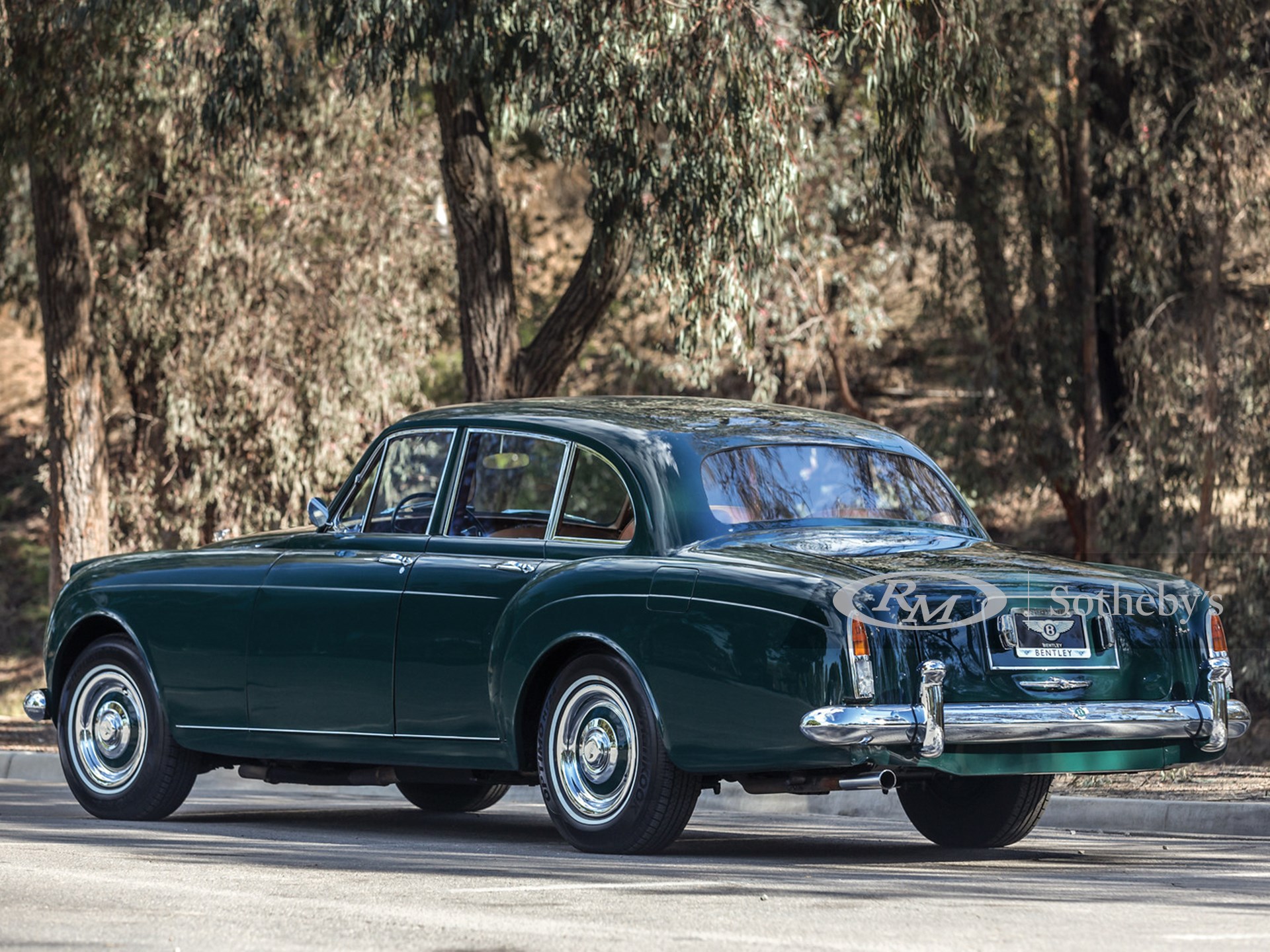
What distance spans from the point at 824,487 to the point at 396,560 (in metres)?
1.91

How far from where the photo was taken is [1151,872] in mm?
7727

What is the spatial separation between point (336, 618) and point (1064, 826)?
12.8 feet

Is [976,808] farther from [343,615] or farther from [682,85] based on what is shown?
[682,85]

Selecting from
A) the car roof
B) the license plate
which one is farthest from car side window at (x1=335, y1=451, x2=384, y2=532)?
the license plate

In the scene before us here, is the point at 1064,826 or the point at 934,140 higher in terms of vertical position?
the point at 934,140

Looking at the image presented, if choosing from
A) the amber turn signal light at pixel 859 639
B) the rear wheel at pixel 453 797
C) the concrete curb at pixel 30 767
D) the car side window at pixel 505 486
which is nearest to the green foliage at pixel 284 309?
the concrete curb at pixel 30 767

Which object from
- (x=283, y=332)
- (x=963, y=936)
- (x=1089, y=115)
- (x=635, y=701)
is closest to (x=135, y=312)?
(x=283, y=332)

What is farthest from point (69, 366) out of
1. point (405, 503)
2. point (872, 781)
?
point (872, 781)

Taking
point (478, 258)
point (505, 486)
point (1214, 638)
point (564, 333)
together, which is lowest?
point (1214, 638)

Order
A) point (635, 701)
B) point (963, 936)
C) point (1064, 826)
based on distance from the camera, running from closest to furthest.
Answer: point (963, 936) → point (635, 701) → point (1064, 826)

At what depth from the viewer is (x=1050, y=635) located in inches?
Answer: 297

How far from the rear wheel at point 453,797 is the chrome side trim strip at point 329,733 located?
4.69ft

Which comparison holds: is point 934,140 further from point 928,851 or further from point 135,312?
point 928,851

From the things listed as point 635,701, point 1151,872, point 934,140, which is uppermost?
point 934,140
